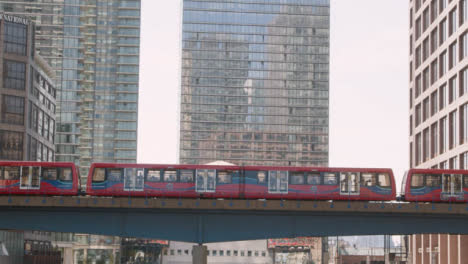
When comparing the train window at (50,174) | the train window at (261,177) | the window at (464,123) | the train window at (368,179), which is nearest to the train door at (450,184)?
the train window at (368,179)

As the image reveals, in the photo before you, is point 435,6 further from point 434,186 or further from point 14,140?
point 14,140

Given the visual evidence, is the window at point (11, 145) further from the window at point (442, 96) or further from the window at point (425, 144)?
the window at point (442, 96)

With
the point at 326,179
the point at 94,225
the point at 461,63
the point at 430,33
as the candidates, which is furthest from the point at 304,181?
the point at 430,33

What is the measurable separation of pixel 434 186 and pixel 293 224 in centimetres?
1208

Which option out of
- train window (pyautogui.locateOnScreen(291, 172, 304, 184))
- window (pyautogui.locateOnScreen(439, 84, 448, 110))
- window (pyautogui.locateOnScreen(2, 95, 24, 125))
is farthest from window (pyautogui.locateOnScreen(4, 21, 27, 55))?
train window (pyautogui.locateOnScreen(291, 172, 304, 184))

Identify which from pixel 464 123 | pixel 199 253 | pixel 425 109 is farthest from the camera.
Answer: pixel 425 109

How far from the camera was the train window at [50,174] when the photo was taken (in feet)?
195

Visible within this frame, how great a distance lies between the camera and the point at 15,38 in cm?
12044

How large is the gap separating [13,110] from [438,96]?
201 feet

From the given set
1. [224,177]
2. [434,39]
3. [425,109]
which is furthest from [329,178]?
[425,109]

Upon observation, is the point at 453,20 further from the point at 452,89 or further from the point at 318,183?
the point at 318,183

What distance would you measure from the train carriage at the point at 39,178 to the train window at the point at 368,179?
2094cm

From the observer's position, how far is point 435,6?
103375 mm

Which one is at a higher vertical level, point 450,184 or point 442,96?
point 442,96
